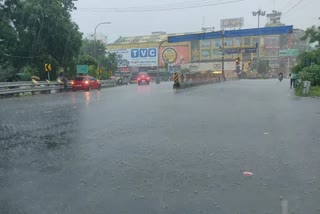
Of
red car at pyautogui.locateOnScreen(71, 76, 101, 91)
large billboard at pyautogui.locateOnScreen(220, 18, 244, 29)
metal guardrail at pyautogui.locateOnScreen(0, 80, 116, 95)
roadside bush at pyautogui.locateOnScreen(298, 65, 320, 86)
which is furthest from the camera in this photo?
large billboard at pyautogui.locateOnScreen(220, 18, 244, 29)

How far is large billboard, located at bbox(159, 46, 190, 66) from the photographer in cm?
10669

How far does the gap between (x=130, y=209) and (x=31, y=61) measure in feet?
117

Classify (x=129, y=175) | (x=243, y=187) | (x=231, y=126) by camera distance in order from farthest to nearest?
(x=231, y=126) → (x=129, y=175) → (x=243, y=187)

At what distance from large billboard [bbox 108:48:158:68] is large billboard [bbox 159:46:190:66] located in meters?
4.04

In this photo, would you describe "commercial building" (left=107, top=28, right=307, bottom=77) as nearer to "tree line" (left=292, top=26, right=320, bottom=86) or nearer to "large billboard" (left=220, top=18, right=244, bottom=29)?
"large billboard" (left=220, top=18, right=244, bottom=29)

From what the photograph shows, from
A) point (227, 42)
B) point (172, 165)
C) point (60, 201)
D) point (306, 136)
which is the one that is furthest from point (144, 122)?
point (227, 42)

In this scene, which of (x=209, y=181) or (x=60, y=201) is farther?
(x=209, y=181)

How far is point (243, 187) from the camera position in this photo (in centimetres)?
523

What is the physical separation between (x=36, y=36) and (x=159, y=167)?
33438 millimetres

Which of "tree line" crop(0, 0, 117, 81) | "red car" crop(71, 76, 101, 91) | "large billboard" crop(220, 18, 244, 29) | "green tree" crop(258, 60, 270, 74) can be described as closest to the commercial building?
"green tree" crop(258, 60, 270, 74)

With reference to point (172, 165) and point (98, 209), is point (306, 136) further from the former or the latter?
point (98, 209)

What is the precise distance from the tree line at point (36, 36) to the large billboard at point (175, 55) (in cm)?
6754

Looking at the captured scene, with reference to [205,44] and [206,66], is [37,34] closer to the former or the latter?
[206,66]

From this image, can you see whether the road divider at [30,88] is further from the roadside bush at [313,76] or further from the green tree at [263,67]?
the green tree at [263,67]
